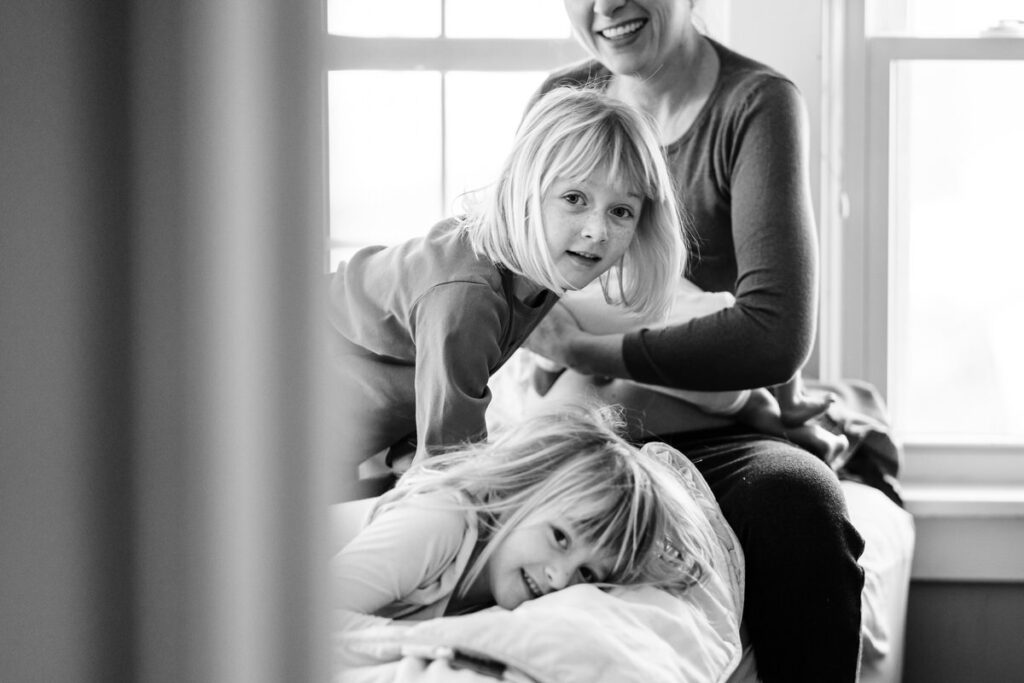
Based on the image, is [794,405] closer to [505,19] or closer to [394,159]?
[505,19]

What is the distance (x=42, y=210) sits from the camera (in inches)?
4.5

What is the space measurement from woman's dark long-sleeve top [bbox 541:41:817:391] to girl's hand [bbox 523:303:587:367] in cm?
6

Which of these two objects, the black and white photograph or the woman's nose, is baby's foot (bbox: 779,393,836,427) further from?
the woman's nose

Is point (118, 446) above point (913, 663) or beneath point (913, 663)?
above

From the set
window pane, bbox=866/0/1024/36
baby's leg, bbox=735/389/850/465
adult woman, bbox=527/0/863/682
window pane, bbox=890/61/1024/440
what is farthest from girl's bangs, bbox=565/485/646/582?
window pane, bbox=866/0/1024/36

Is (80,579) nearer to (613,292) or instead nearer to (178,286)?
(178,286)

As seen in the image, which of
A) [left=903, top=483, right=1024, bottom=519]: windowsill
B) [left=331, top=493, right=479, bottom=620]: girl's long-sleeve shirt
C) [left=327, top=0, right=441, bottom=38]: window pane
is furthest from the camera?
[left=903, top=483, right=1024, bottom=519]: windowsill

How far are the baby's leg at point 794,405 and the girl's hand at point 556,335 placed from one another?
10.2 inches

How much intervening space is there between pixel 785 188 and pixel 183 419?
813mm

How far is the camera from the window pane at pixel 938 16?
1317 millimetres

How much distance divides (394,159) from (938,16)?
3.78 feet

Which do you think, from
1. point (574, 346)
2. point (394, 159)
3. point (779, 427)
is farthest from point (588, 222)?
point (779, 427)

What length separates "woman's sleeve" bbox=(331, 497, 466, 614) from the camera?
0.49m

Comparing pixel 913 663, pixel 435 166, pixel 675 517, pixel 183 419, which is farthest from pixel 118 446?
pixel 913 663
